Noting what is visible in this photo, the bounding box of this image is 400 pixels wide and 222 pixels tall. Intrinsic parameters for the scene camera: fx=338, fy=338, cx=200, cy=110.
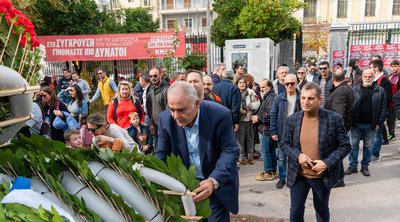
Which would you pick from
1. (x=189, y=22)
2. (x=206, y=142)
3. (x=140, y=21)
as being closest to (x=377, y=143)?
(x=206, y=142)

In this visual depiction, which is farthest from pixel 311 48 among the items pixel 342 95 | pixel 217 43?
pixel 342 95

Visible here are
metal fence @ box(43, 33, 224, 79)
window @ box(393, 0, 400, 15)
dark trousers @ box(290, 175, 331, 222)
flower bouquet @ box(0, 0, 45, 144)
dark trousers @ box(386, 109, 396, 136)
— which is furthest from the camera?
window @ box(393, 0, 400, 15)

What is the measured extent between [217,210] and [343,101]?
3142 mm

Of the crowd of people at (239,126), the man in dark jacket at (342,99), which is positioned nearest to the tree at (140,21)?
the crowd of people at (239,126)

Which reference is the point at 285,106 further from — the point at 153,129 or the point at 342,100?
the point at 153,129

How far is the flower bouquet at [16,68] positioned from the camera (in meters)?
1.20

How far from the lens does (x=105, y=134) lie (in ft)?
12.5

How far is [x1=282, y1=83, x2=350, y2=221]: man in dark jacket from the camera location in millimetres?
3141

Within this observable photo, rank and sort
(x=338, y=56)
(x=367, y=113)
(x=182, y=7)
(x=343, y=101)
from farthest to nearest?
(x=182, y=7)
(x=338, y=56)
(x=367, y=113)
(x=343, y=101)

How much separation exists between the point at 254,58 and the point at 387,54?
582cm

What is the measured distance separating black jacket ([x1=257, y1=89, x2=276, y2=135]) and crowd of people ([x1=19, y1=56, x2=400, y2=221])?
0.02 m

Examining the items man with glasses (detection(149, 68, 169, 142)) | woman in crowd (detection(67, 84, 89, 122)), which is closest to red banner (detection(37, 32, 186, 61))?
woman in crowd (detection(67, 84, 89, 122))

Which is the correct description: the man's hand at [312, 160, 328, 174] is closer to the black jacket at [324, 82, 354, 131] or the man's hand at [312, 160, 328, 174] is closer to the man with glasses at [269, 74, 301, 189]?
the man with glasses at [269, 74, 301, 189]

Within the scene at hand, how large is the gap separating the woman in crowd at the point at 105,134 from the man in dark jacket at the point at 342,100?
3.09 m
